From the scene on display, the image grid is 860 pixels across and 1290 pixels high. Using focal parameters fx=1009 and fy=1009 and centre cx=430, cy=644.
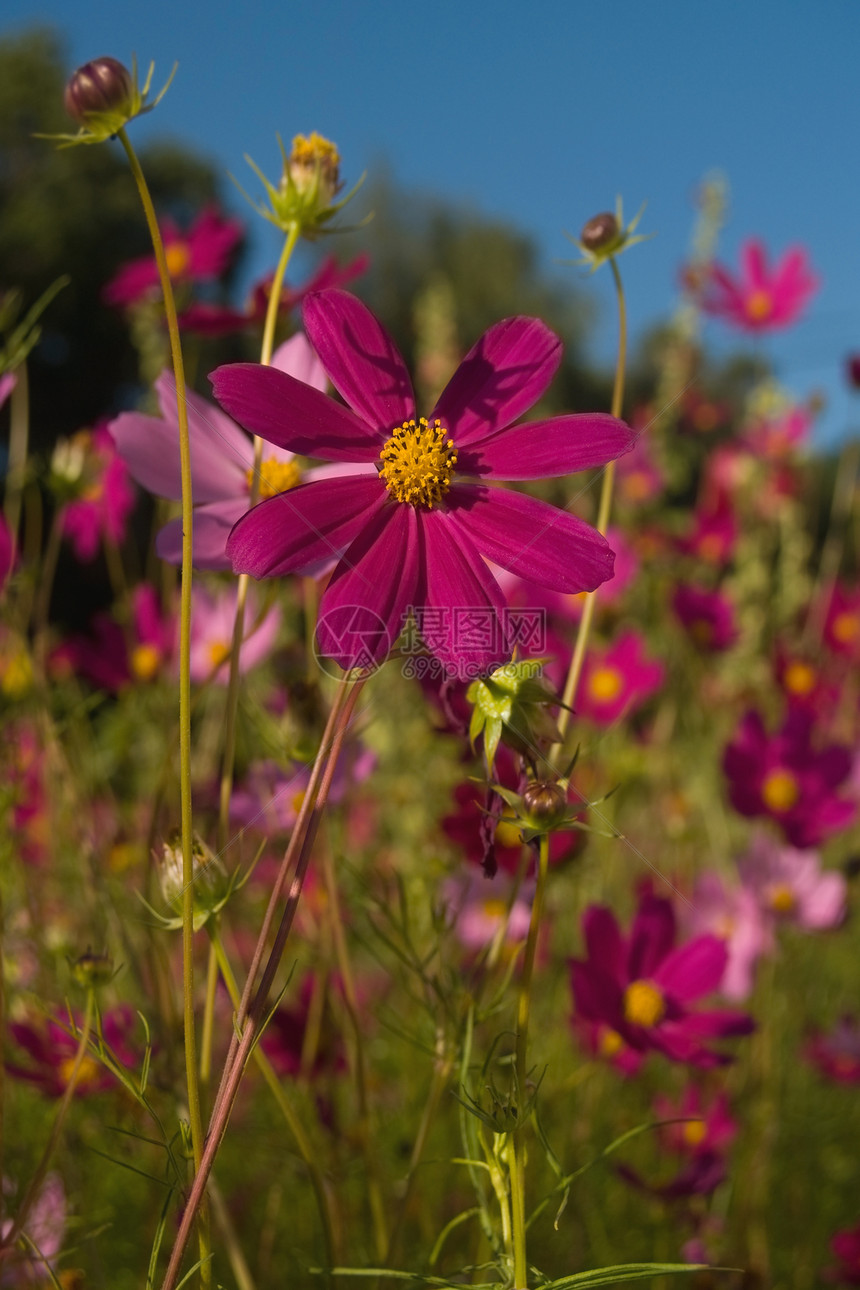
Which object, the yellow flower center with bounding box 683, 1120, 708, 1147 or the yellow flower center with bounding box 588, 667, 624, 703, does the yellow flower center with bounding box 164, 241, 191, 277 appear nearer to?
the yellow flower center with bounding box 588, 667, 624, 703

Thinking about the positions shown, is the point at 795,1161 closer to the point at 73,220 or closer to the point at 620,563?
the point at 620,563

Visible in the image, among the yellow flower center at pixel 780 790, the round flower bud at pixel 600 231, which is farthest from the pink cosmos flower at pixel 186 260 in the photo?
the yellow flower center at pixel 780 790

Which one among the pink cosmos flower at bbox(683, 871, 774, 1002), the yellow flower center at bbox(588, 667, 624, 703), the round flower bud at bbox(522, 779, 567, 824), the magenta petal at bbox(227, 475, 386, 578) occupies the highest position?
the magenta petal at bbox(227, 475, 386, 578)

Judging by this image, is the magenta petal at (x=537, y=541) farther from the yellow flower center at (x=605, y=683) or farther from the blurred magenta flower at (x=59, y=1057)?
the yellow flower center at (x=605, y=683)

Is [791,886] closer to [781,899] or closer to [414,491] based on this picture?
[781,899]

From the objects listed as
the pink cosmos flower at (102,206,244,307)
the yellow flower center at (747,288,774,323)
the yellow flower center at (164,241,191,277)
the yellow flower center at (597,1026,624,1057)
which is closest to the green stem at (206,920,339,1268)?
the yellow flower center at (597,1026,624,1057)

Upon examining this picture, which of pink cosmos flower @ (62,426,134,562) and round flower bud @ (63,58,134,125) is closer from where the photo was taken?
round flower bud @ (63,58,134,125)
